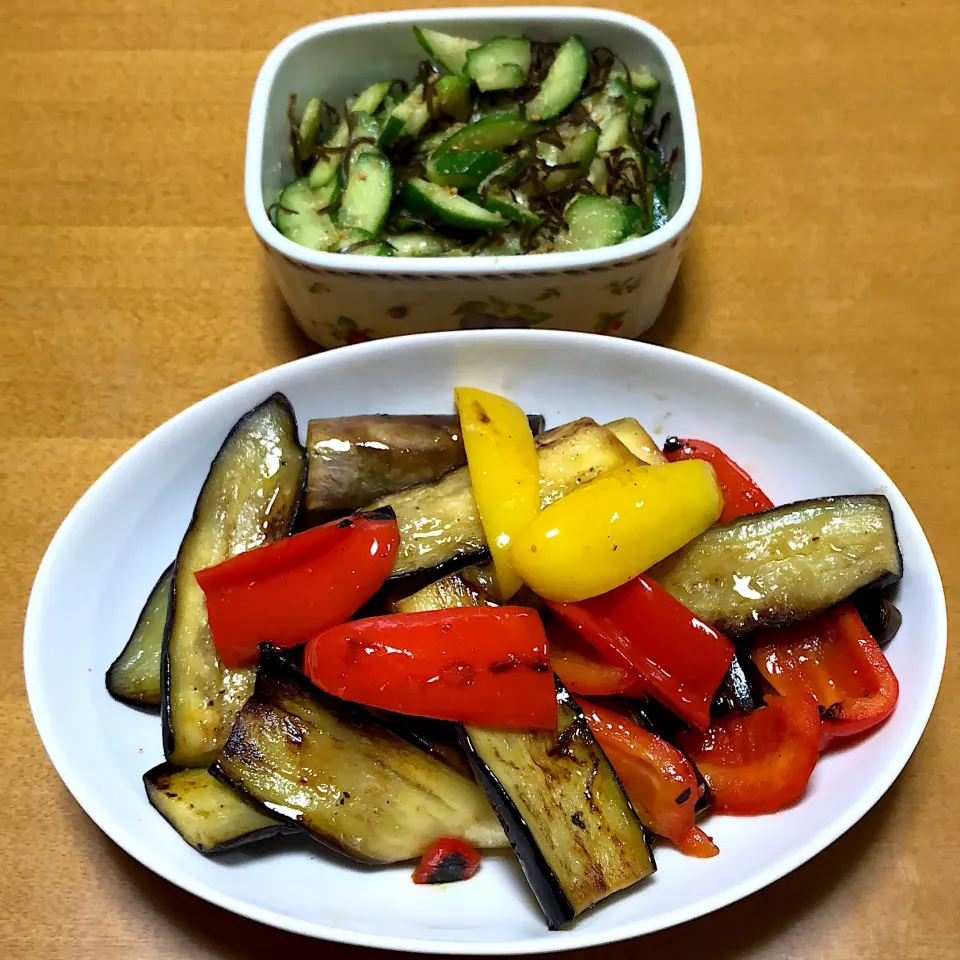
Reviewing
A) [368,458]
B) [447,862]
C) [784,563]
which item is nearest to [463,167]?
[368,458]

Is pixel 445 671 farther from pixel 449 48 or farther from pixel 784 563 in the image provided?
pixel 449 48

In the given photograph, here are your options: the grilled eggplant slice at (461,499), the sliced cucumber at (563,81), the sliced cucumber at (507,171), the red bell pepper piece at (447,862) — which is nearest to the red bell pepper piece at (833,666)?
the grilled eggplant slice at (461,499)

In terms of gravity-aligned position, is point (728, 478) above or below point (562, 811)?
above

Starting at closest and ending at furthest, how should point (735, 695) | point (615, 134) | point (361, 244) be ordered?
point (735, 695) → point (361, 244) → point (615, 134)

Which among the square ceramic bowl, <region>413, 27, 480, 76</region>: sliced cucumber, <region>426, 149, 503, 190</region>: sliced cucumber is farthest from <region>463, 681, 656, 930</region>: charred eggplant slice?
<region>413, 27, 480, 76</region>: sliced cucumber

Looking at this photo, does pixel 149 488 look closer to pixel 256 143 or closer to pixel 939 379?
pixel 256 143

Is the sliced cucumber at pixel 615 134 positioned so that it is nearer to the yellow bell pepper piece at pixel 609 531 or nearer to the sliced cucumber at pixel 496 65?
the sliced cucumber at pixel 496 65

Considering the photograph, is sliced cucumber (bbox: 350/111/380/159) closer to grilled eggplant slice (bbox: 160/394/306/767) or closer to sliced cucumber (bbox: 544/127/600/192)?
sliced cucumber (bbox: 544/127/600/192)
